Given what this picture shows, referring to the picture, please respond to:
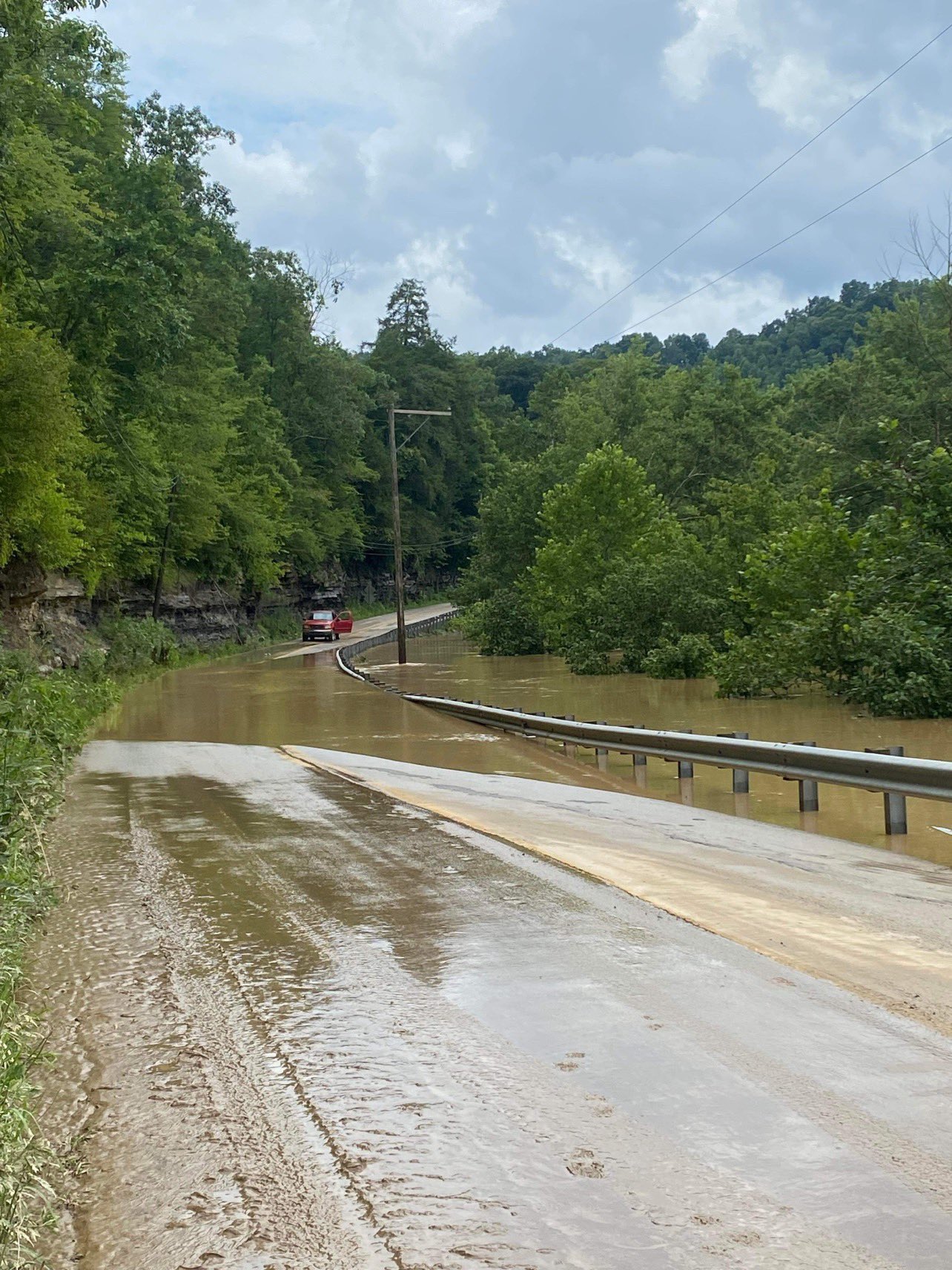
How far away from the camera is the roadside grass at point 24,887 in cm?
345

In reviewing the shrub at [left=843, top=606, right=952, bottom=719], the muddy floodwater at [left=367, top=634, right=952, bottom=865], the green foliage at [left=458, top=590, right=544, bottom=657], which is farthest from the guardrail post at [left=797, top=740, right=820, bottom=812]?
the green foliage at [left=458, top=590, right=544, bottom=657]

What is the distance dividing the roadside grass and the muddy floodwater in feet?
19.9

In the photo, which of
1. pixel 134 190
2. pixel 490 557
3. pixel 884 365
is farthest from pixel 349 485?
pixel 134 190

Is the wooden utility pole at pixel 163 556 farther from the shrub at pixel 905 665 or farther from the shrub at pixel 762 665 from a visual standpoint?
the shrub at pixel 905 665

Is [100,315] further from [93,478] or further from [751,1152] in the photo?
[751,1152]

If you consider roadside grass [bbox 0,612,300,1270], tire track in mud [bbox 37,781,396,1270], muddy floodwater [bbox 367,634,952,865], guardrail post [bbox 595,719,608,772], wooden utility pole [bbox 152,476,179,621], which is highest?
wooden utility pole [bbox 152,476,179,621]

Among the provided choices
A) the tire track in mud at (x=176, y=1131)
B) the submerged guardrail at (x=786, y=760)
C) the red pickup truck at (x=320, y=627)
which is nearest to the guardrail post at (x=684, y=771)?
the submerged guardrail at (x=786, y=760)

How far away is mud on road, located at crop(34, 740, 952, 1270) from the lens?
129 inches

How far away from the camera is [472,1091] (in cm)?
427

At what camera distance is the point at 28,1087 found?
4273mm

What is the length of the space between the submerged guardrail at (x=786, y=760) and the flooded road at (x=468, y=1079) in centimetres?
157

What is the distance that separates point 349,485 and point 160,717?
75983 millimetres

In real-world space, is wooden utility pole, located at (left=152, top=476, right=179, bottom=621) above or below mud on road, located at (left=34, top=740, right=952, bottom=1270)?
above

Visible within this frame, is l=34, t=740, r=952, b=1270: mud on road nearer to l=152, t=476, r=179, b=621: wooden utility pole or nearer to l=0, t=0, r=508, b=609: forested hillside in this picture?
l=0, t=0, r=508, b=609: forested hillside
